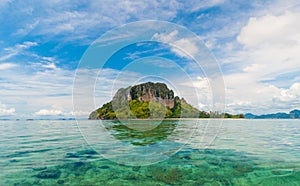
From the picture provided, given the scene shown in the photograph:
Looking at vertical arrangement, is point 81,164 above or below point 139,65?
below

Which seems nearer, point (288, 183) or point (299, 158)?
point (288, 183)

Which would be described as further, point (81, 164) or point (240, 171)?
point (81, 164)

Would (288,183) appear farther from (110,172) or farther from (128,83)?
(128,83)

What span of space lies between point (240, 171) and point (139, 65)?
785cm

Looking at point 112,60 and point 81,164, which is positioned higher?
point 112,60

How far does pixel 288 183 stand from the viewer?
9391 mm

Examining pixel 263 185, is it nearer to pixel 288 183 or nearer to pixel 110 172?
pixel 288 183

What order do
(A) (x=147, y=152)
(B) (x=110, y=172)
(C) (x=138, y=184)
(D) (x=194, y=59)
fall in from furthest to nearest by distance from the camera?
(A) (x=147, y=152), (D) (x=194, y=59), (B) (x=110, y=172), (C) (x=138, y=184)

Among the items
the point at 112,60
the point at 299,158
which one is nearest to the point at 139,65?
→ the point at 112,60

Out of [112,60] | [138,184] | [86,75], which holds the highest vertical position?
[112,60]

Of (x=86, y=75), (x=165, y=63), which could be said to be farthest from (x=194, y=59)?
(x=86, y=75)

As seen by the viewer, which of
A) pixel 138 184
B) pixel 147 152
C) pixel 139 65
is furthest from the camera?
pixel 147 152

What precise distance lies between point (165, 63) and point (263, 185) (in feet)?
26.3

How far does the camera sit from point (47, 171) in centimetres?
1071
